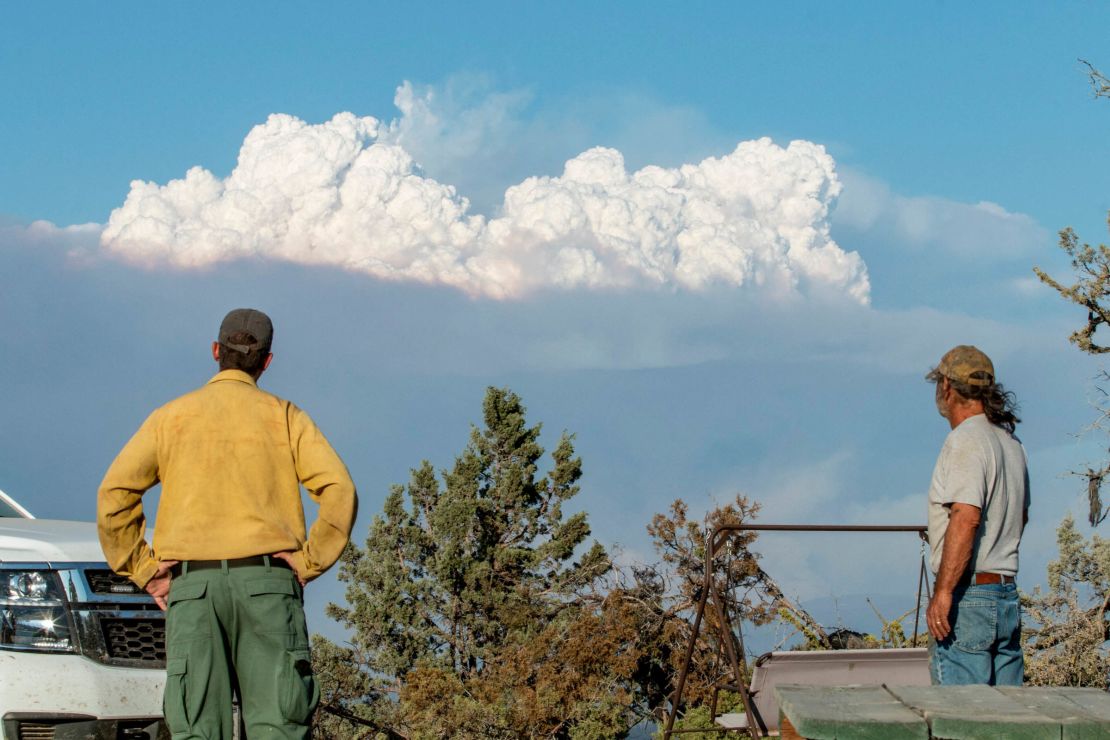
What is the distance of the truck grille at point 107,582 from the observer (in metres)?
5.13

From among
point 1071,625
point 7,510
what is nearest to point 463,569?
point 1071,625

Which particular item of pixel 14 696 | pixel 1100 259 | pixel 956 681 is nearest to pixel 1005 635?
pixel 956 681

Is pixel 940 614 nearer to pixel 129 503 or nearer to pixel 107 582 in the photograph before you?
pixel 129 503

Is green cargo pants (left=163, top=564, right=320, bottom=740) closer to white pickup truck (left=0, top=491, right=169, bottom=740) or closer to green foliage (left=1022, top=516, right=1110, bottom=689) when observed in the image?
white pickup truck (left=0, top=491, right=169, bottom=740)

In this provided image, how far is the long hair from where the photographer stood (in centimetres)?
495

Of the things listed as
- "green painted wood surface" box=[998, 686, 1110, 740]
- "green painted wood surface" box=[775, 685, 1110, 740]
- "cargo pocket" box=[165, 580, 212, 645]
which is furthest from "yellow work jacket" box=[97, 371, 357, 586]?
"green painted wood surface" box=[998, 686, 1110, 740]

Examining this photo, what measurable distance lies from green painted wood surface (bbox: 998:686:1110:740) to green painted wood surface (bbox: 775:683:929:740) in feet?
1.08

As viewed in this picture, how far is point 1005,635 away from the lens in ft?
Answer: 15.8

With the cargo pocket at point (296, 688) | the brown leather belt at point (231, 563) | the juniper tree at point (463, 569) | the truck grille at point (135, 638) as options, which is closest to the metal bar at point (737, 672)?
the truck grille at point (135, 638)

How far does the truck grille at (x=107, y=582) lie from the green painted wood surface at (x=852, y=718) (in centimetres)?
297

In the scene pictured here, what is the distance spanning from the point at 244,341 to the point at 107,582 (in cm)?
129

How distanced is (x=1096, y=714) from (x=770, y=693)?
4.30 metres

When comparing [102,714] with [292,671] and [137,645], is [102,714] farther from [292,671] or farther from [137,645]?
[292,671]

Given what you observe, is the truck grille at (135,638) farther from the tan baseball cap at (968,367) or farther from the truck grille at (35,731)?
the tan baseball cap at (968,367)
